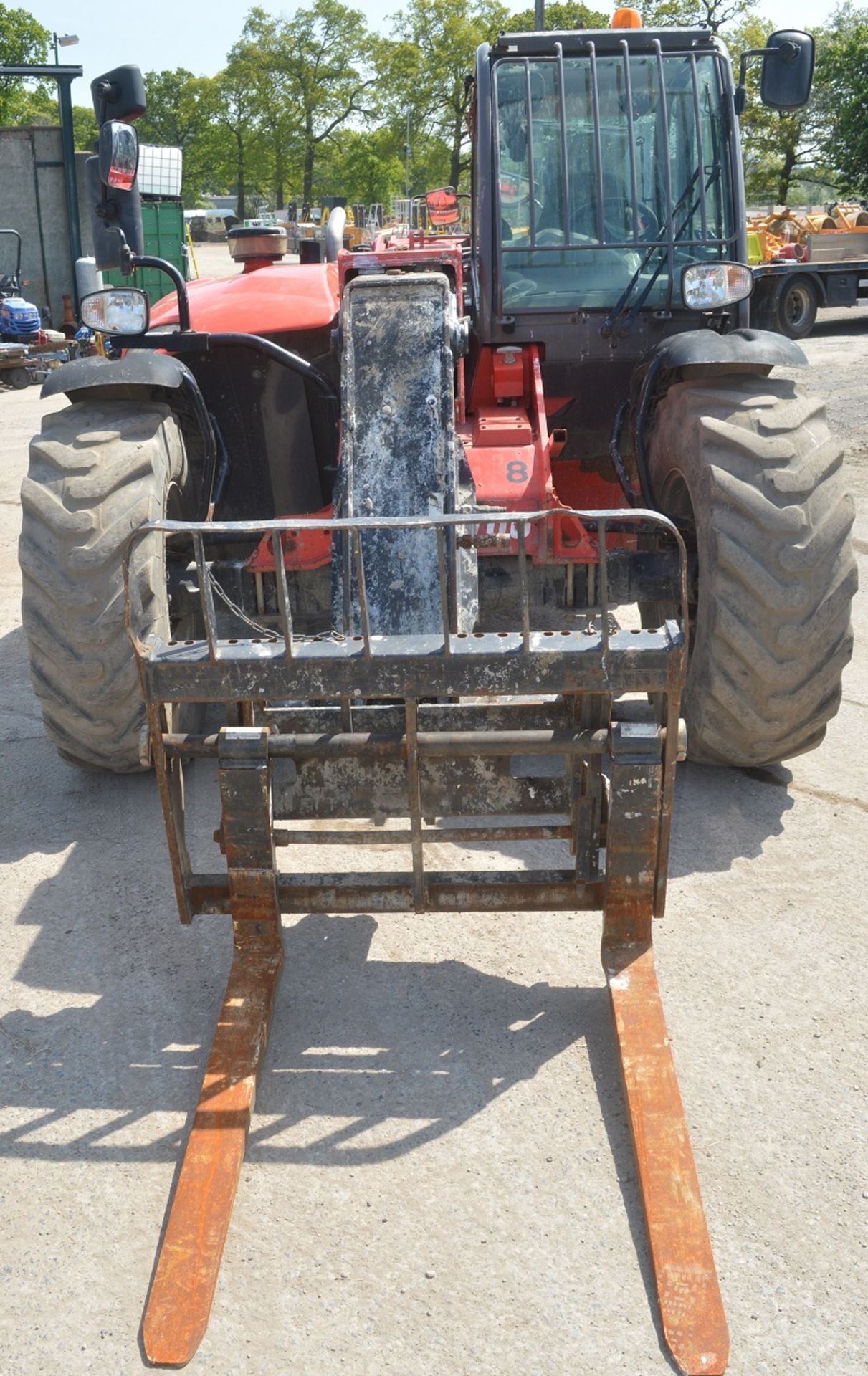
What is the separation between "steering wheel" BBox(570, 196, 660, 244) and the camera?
520 centimetres

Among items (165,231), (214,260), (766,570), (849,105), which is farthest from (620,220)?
(214,260)

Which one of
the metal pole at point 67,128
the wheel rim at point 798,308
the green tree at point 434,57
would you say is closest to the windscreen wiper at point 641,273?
the metal pole at point 67,128

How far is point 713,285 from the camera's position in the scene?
4703 mm

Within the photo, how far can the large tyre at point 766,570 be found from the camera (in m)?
4.02

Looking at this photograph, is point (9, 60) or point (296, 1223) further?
point (9, 60)

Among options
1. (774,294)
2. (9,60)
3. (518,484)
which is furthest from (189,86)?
(518,484)

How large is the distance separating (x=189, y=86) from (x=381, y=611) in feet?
220

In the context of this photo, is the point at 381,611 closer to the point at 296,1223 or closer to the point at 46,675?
the point at 46,675

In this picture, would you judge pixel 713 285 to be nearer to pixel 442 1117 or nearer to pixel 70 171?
pixel 442 1117

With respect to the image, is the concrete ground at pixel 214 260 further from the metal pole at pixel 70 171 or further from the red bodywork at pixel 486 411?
the red bodywork at pixel 486 411

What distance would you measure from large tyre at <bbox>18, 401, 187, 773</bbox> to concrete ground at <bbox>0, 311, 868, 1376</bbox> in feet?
1.66

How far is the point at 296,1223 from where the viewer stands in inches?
109

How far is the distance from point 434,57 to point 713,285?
49451 millimetres

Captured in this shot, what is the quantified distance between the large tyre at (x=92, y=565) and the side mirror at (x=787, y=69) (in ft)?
8.57
